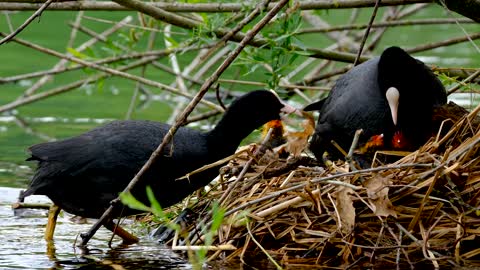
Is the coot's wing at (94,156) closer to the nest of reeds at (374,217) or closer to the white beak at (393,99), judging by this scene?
the nest of reeds at (374,217)

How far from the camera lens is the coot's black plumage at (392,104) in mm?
6238

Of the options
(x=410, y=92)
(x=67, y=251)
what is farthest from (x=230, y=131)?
(x=67, y=251)

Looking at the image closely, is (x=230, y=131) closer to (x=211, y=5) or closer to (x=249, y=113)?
(x=249, y=113)

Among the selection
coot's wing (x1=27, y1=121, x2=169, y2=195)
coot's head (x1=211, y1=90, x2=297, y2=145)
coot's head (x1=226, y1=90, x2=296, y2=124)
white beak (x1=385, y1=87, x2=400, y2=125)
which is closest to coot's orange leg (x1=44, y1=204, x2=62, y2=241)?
coot's wing (x1=27, y1=121, x2=169, y2=195)

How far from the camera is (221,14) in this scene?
777 cm

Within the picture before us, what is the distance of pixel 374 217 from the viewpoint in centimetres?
539

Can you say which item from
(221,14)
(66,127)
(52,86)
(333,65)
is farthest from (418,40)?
(221,14)

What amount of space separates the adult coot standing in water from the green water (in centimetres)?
181

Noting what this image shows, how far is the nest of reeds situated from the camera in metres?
5.19

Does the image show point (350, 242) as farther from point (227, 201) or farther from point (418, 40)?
point (418, 40)

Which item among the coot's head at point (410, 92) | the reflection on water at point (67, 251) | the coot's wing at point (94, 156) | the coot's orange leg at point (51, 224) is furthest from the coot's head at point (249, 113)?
the coot's orange leg at point (51, 224)

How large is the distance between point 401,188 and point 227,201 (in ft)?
3.19

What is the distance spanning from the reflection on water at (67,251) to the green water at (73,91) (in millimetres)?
1431

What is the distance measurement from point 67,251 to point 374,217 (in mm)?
1661
